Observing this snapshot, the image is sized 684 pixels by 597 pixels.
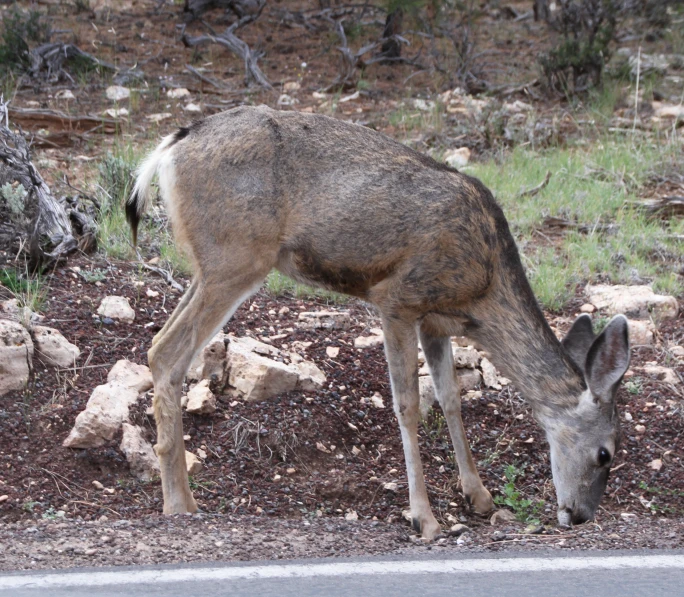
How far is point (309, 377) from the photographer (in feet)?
20.5

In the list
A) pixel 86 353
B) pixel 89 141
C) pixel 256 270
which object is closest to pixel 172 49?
pixel 89 141

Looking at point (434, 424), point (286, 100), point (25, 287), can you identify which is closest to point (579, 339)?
point (434, 424)

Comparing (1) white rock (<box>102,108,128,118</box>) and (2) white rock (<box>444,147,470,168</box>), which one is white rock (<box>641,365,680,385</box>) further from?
(1) white rock (<box>102,108,128,118</box>)

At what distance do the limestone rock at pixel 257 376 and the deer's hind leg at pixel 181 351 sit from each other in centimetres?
80

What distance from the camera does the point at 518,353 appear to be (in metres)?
5.22

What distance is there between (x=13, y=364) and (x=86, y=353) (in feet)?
1.72

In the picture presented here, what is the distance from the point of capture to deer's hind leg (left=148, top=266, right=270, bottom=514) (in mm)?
5148

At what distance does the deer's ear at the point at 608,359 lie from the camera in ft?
15.5

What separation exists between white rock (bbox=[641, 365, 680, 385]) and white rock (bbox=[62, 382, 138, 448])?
3.59 m

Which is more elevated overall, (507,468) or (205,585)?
(205,585)

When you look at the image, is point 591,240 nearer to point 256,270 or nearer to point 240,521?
point 256,270

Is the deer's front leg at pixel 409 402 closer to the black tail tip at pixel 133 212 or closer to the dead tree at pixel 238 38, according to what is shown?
the black tail tip at pixel 133 212

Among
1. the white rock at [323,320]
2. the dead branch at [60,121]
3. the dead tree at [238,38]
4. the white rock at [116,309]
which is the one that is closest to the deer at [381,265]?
the white rock at [116,309]

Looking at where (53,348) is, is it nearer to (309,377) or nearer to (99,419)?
(99,419)
